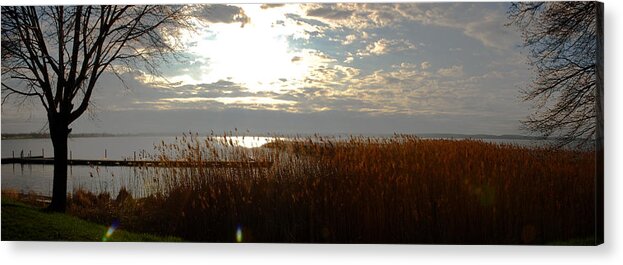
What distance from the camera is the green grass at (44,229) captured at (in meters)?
5.93

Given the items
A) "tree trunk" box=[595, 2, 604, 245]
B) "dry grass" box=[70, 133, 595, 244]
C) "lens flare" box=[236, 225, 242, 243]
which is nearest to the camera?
"tree trunk" box=[595, 2, 604, 245]

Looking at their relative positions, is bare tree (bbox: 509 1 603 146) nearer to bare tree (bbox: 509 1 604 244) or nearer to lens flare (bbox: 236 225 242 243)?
bare tree (bbox: 509 1 604 244)

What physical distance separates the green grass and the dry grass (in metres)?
0.11

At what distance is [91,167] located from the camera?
19.5 feet

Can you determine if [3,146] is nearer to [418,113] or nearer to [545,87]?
[418,113]

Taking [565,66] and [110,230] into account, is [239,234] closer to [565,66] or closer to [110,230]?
[110,230]

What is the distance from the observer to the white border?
5531mm

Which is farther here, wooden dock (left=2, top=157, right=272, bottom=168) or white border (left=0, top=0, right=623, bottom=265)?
wooden dock (left=2, top=157, right=272, bottom=168)

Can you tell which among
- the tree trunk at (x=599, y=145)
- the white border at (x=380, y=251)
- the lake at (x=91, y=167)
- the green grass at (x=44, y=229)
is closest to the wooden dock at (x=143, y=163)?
the lake at (x=91, y=167)

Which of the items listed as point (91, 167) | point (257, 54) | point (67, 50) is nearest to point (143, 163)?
point (91, 167)

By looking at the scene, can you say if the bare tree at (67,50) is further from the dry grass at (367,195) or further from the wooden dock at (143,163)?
the dry grass at (367,195)

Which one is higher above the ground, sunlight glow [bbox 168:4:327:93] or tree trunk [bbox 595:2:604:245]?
sunlight glow [bbox 168:4:327:93]

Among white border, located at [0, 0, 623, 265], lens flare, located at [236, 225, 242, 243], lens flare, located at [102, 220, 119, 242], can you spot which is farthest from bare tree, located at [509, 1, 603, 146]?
lens flare, located at [102, 220, 119, 242]

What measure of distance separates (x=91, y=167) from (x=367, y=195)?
2.31m
